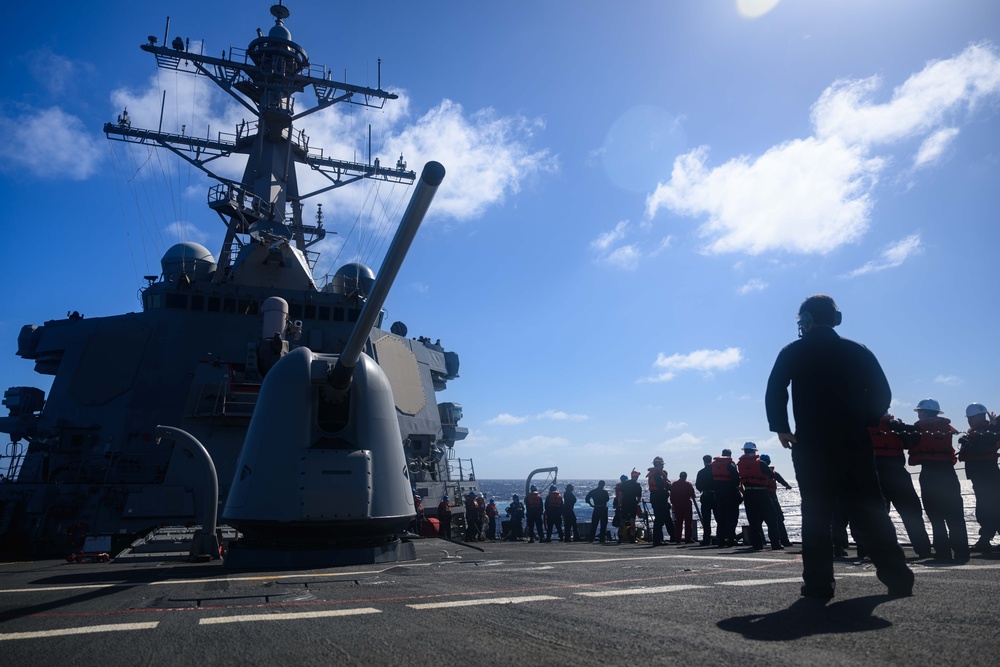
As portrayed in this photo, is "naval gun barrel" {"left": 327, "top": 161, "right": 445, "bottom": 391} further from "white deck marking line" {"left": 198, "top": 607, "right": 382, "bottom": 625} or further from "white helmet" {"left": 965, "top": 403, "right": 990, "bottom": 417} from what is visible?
"white helmet" {"left": 965, "top": 403, "right": 990, "bottom": 417}

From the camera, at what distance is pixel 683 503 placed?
11.4 metres

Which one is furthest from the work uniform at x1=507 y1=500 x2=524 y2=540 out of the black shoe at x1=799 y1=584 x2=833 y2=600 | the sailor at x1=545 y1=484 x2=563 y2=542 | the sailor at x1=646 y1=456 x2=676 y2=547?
the black shoe at x1=799 y1=584 x2=833 y2=600

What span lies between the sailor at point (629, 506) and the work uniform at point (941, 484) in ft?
23.9

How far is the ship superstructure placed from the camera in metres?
12.8

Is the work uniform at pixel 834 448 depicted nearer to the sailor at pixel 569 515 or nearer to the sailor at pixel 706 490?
the sailor at pixel 706 490

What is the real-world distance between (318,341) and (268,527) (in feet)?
36.9

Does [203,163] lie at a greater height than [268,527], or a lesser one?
greater

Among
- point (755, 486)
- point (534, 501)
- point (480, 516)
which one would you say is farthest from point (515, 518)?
point (755, 486)

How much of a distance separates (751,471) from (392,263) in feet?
20.6

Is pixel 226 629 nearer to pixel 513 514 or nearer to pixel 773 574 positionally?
pixel 773 574

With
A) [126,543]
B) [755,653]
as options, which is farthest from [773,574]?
[126,543]

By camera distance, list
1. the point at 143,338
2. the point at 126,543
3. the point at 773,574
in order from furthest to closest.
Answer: the point at 143,338, the point at 126,543, the point at 773,574

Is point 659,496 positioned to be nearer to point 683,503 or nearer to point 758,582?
point 683,503

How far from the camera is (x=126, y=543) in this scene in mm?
12312
